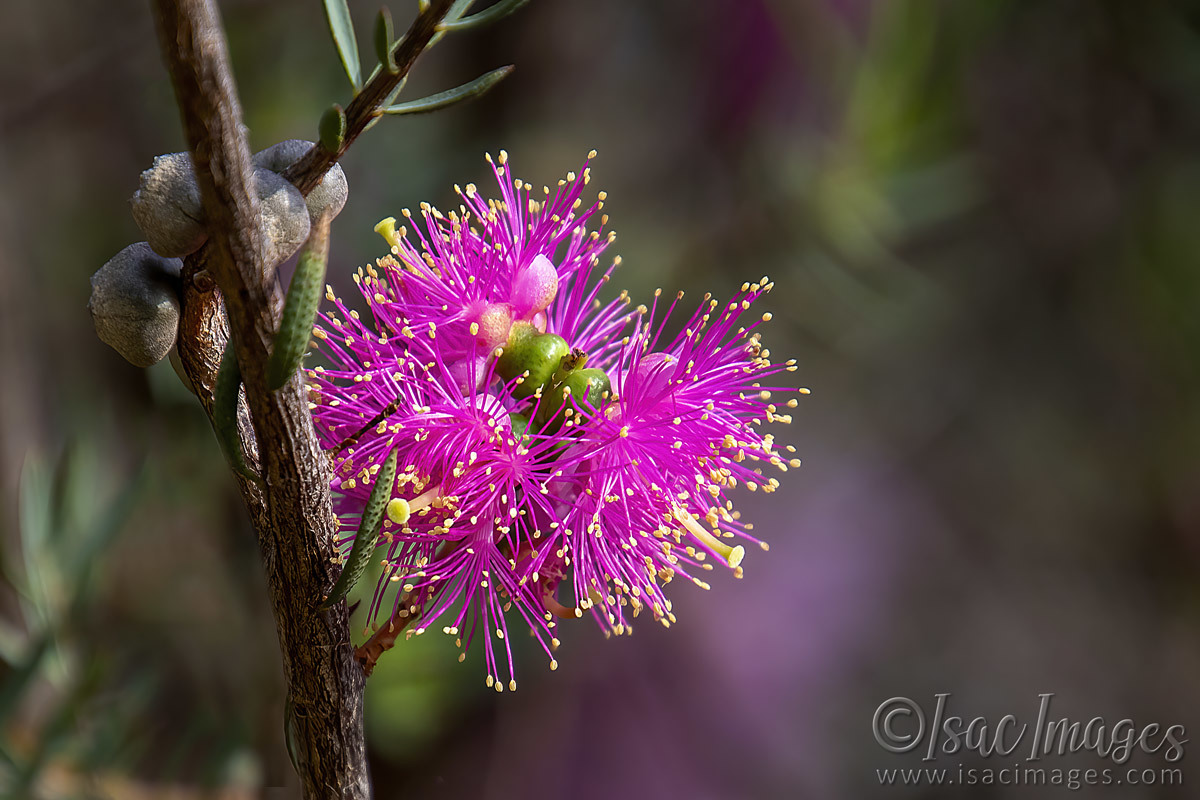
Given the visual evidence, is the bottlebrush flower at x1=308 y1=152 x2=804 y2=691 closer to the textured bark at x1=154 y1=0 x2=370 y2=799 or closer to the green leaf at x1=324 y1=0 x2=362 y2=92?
the textured bark at x1=154 y1=0 x2=370 y2=799

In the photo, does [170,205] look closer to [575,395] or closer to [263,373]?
[263,373]

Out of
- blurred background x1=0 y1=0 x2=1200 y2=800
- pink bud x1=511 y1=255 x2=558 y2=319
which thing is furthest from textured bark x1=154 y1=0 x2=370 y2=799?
blurred background x1=0 y1=0 x2=1200 y2=800

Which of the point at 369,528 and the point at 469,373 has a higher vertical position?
the point at 469,373

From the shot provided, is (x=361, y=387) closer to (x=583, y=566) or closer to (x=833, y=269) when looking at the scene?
(x=583, y=566)

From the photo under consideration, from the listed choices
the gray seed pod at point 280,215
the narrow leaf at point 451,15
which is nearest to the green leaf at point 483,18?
the narrow leaf at point 451,15

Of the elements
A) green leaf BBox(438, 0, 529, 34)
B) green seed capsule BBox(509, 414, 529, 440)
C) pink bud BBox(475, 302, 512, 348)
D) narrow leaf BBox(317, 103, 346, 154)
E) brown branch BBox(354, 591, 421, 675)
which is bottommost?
brown branch BBox(354, 591, 421, 675)

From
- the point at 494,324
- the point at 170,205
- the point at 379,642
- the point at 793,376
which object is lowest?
the point at 379,642

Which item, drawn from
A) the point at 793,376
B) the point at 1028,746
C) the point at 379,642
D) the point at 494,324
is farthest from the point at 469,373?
the point at 1028,746

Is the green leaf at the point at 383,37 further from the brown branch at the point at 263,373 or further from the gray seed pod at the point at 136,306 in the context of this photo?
the gray seed pod at the point at 136,306
